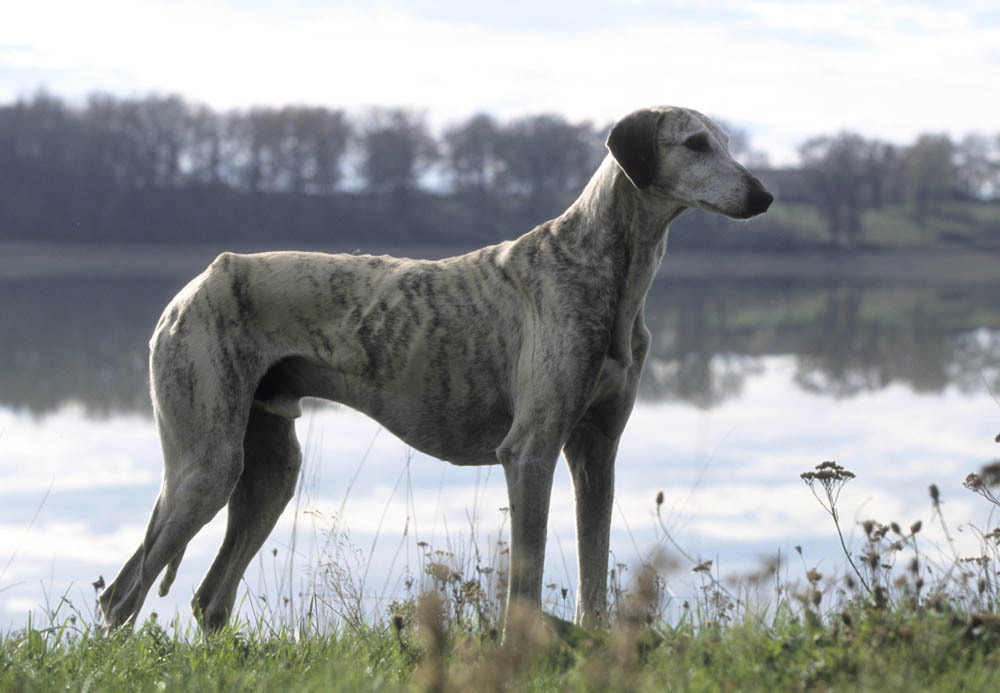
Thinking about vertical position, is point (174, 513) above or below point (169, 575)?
above

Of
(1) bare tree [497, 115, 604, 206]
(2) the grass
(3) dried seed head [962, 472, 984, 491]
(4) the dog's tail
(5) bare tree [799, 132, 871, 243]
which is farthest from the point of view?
(5) bare tree [799, 132, 871, 243]

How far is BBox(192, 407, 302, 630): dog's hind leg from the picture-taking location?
5.66 m

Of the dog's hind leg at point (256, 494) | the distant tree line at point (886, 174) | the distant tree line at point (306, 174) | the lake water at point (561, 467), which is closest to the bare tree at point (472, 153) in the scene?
the distant tree line at point (306, 174)

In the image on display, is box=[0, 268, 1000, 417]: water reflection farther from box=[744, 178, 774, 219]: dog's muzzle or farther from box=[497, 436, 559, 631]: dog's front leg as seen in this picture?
box=[497, 436, 559, 631]: dog's front leg

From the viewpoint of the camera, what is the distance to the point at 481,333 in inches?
199

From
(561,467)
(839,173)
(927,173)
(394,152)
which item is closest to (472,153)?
(394,152)

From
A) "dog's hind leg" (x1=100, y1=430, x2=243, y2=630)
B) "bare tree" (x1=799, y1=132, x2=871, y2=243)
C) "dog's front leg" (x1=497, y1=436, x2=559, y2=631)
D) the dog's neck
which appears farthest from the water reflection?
"bare tree" (x1=799, y1=132, x2=871, y2=243)

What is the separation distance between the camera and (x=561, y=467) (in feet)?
41.3

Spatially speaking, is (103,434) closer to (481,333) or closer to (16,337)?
(481,333)

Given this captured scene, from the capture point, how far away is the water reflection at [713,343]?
20688 millimetres

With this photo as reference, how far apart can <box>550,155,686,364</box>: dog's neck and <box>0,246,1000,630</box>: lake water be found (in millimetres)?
1136

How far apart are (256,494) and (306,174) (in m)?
95.3

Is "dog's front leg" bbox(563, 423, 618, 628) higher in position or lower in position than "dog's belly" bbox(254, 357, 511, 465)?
lower

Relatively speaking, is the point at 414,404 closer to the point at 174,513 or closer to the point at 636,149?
the point at 174,513
